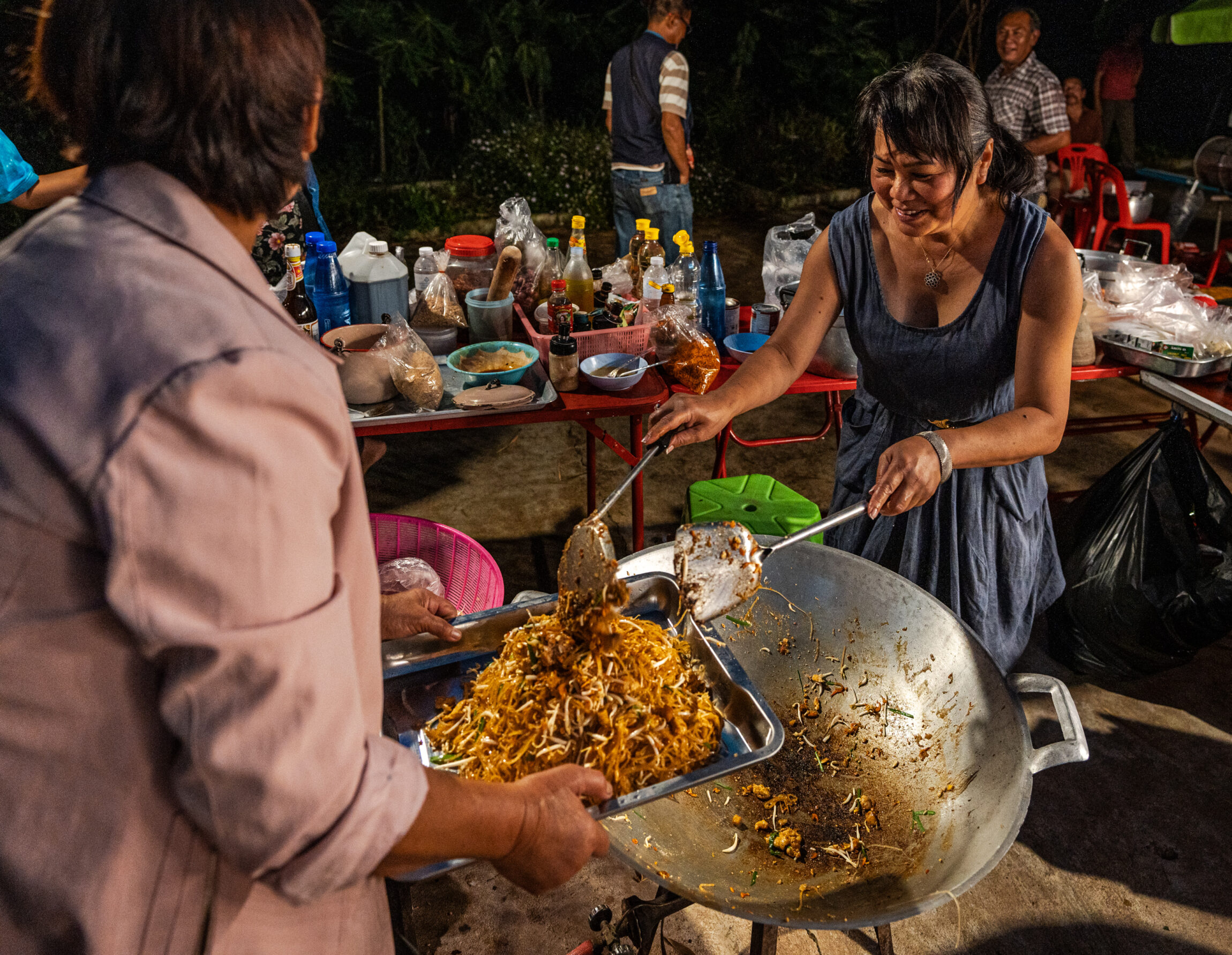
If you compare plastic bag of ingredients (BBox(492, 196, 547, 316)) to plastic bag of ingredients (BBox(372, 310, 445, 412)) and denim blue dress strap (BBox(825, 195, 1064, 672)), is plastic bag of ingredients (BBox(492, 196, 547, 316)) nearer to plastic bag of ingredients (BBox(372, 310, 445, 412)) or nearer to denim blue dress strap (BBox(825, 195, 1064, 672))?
plastic bag of ingredients (BBox(372, 310, 445, 412))

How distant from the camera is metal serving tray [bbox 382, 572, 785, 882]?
1.41 m

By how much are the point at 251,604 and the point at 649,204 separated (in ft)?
20.6

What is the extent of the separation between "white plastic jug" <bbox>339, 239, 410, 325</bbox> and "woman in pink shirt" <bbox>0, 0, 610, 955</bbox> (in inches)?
108

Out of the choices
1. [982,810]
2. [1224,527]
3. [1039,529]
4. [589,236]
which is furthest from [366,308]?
[589,236]

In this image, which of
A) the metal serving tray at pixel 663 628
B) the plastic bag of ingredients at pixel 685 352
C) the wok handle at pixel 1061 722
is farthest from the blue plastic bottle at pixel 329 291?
the wok handle at pixel 1061 722

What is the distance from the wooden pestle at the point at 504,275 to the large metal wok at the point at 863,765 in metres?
2.00

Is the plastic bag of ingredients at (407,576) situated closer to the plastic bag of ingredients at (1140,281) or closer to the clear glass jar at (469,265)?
the clear glass jar at (469,265)

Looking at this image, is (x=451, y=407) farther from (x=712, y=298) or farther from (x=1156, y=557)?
(x=1156, y=557)

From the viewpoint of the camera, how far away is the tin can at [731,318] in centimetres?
389

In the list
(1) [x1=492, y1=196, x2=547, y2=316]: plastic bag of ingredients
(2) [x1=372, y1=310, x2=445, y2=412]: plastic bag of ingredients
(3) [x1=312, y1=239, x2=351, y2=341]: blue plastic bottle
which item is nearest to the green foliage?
(1) [x1=492, y1=196, x2=547, y2=316]: plastic bag of ingredients

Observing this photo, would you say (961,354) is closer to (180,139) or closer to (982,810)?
(982,810)

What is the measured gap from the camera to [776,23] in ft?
40.8

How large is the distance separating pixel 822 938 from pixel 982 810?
4.21ft

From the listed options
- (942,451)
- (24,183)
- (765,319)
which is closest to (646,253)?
(765,319)
